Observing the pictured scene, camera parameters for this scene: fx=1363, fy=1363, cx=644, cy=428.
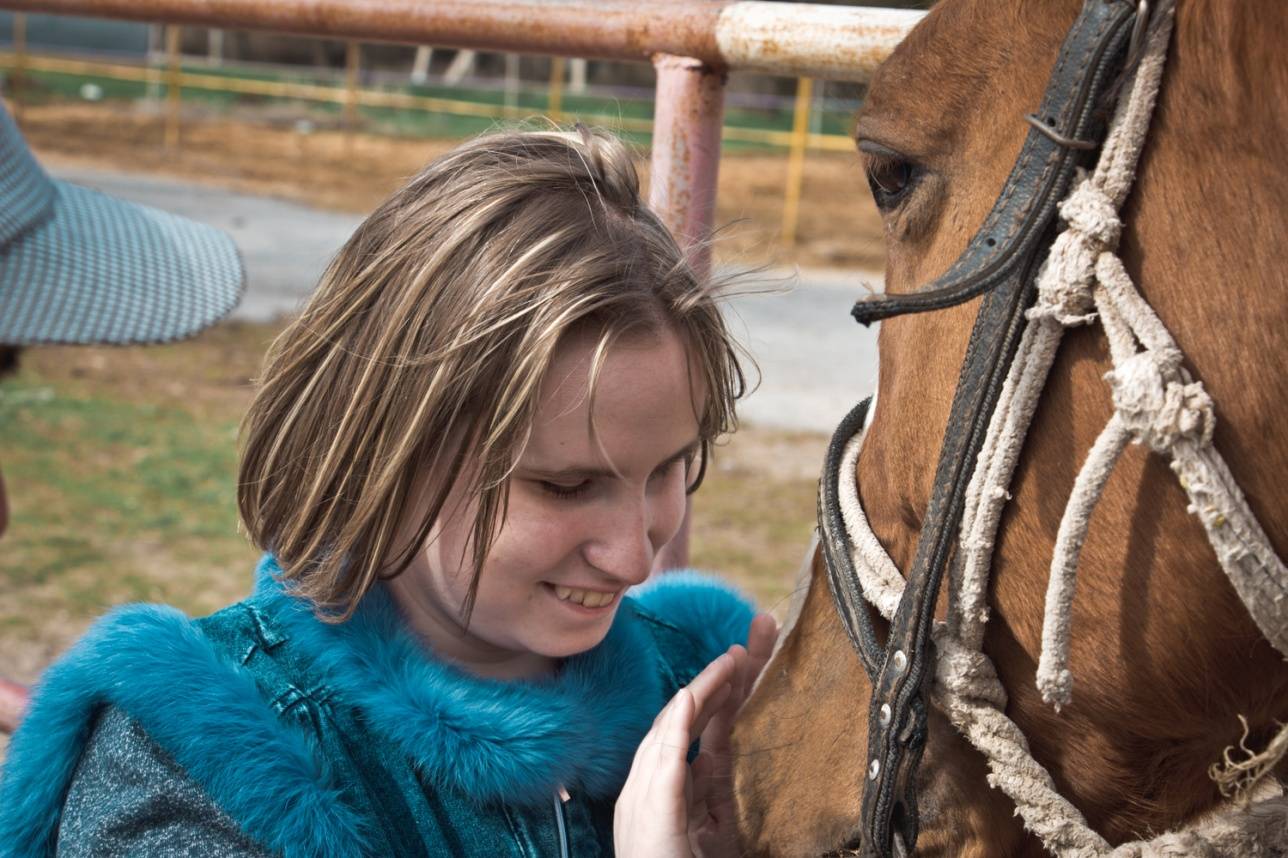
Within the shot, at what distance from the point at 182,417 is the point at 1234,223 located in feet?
21.1

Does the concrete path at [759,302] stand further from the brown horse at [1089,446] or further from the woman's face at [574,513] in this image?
the brown horse at [1089,446]

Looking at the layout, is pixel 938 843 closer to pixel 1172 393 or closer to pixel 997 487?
pixel 997 487

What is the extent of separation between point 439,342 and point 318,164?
15.5 metres

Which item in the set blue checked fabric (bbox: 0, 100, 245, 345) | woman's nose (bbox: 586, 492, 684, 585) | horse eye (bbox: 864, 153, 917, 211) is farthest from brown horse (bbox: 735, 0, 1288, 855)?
blue checked fabric (bbox: 0, 100, 245, 345)

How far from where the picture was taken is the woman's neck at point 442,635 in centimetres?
141

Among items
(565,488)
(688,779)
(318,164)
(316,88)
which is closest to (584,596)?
(565,488)

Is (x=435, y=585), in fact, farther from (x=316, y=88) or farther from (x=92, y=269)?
(x=316, y=88)

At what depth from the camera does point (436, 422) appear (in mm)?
1332

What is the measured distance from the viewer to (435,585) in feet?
4.50

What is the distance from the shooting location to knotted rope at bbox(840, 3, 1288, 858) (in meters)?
0.95

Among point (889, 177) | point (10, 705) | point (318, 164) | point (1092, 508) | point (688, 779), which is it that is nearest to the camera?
point (1092, 508)

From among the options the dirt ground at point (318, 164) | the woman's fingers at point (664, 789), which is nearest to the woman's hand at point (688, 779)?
the woman's fingers at point (664, 789)

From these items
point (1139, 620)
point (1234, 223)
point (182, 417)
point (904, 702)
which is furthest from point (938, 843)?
point (182, 417)

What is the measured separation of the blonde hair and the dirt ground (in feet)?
35.3
